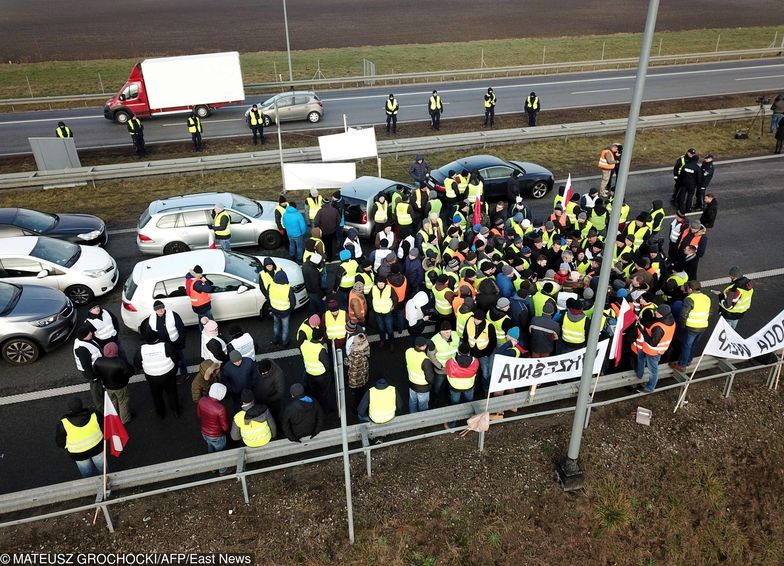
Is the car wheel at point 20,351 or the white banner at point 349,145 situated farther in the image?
the white banner at point 349,145

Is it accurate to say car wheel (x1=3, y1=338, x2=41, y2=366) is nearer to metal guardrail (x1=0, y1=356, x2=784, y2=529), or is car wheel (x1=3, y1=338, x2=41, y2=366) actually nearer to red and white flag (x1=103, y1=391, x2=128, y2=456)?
metal guardrail (x1=0, y1=356, x2=784, y2=529)

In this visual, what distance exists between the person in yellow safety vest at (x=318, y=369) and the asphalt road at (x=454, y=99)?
17.9 meters

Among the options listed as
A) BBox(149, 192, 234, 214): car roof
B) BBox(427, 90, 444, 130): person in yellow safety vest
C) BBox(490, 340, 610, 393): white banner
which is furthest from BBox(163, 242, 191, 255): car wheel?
BBox(427, 90, 444, 130): person in yellow safety vest

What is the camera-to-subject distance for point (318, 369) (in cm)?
858

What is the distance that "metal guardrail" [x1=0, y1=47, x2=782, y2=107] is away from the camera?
2867cm

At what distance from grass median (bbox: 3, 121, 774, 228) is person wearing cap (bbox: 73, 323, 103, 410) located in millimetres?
8322

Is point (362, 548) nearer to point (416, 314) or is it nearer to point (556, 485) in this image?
point (556, 485)

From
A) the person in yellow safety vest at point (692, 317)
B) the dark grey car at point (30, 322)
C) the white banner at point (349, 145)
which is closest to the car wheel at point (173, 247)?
the dark grey car at point (30, 322)

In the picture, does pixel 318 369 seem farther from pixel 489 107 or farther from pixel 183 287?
pixel 489 107

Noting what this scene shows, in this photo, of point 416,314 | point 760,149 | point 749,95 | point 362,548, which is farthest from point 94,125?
point 749,95

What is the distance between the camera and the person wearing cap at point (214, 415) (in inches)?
304

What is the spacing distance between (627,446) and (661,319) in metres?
2.04

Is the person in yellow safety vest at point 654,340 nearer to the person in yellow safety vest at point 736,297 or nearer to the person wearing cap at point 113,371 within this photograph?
the person in yellow safety vest at point 736,297

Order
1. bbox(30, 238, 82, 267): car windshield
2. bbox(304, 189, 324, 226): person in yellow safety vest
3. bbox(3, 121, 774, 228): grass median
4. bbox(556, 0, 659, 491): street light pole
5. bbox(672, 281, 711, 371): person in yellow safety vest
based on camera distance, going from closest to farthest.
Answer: bbox(556, 0, 659, 491): street light pole
bbox(672, 281, 711, 371): person in yellow safety vest
bbox(30, 238, 82, 267): car windshield
bbox(304, 189, 324, 226): person in yellow safety vest
bbox(3, 121, 774, 228): grass median
